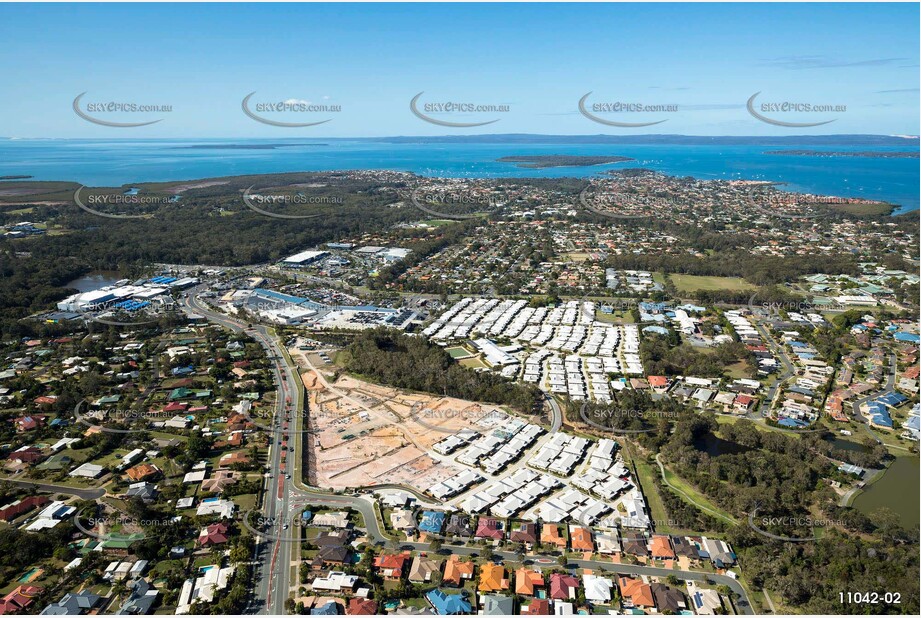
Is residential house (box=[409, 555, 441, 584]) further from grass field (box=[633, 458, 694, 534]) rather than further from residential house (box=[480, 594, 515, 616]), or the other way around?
grass field (box=[633, 458, 694, 534])

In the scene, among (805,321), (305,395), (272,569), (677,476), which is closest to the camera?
(272,569)

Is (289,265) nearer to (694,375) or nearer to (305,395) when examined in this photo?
(305,395)

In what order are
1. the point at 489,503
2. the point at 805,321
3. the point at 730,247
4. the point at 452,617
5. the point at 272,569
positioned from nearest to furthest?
the point at 452,617 → the point at 272,569 → the point at 489,503 → the point at 805,321 → the point at 730,247

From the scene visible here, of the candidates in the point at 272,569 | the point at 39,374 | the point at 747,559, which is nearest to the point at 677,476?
the point at 747,559

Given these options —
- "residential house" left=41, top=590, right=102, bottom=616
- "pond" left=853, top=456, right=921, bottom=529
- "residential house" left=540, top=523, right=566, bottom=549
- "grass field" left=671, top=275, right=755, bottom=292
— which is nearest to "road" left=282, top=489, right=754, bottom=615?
"residential house" left=540, top=523, right=566, bottom=549

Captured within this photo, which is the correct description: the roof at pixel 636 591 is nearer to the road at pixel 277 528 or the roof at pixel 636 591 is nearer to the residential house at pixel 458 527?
the residential house at pixel 458 527

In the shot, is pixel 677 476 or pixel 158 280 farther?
pixel 158 280
